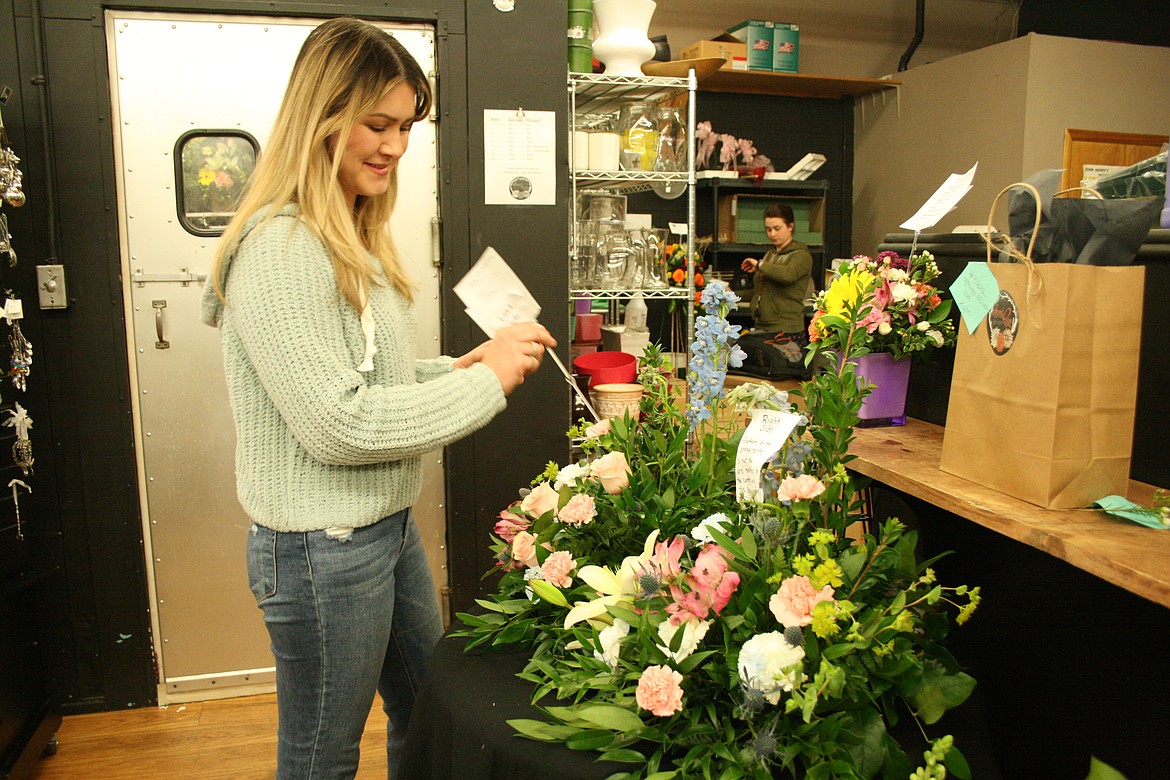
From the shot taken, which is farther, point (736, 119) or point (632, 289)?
point (736, 119)

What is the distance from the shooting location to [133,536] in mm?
2812

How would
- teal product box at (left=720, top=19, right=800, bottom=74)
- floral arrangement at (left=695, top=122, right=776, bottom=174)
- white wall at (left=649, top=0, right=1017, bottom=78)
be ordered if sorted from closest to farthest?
floral arrangement at (left=695, top=122, right=776, bottom=174)
teal product box at (left=720, top=19, right=800, bottom=74)
white wall at (left=649, top=0, right=1017, bottom=78)

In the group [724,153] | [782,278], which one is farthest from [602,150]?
[724,153]

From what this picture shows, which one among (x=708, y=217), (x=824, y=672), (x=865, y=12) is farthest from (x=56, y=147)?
(x=865, y=12)

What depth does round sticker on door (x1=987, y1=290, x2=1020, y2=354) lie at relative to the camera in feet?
3.76

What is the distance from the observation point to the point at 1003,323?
3.82ft

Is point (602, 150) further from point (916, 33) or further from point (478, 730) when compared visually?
point (916, 33)

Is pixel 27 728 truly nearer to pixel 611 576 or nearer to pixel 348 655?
pixel 348 655

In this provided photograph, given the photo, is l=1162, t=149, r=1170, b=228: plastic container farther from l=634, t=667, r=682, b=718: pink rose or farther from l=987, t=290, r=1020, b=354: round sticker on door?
l=634, t=667, r=682, b=718: pink rose

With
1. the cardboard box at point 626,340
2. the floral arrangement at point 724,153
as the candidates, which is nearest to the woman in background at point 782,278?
the floral arrangement at point 724,153

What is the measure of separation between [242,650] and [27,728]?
65cm

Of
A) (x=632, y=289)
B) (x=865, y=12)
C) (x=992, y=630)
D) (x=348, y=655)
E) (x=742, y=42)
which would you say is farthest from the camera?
(x=865, y=12)

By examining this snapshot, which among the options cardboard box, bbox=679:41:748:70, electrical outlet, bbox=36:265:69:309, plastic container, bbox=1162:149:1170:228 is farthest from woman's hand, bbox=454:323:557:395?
cardboard box, bbox=679:41:748:70

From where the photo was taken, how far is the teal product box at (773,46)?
6148mm
